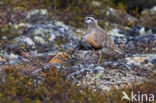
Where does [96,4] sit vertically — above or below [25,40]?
above

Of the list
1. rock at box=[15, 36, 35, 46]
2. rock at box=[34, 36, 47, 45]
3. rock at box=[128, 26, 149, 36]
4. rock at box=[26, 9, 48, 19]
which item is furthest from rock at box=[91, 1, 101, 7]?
rock at box=[15, 36, 35, 46]

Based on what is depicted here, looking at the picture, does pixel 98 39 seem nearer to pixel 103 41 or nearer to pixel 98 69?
pixel 103 41

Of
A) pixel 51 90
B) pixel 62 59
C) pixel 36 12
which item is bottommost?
pixel 51 90

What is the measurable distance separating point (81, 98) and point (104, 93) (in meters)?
0.70

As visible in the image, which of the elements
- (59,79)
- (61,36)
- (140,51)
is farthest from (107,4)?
(59,79)

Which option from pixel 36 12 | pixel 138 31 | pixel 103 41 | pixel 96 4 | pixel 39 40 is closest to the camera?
pixel 103 41

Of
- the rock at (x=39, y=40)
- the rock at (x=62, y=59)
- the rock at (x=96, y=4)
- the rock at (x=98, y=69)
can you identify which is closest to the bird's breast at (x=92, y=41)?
the rock at (x=62, y=59)

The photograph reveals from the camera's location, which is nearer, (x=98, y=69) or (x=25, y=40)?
(x=98, y=69)

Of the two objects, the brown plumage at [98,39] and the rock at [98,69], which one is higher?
the brown plumage at [98,39]

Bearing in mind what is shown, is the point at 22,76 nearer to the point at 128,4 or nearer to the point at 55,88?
the point at 55,88

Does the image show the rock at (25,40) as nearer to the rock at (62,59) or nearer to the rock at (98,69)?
the rock at (62,59)

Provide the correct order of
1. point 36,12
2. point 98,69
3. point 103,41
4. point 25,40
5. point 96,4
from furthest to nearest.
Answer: point 96,4, point 36,12, point 25,40, point 103,41, point 98,69

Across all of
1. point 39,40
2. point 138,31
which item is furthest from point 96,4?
point 39,40

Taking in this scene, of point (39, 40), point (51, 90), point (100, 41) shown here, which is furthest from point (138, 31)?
point (51, 90)
